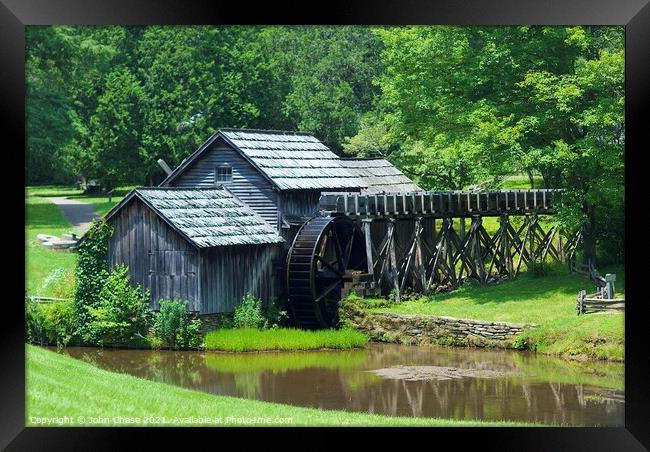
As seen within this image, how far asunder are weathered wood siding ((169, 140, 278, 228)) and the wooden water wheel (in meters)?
0.95

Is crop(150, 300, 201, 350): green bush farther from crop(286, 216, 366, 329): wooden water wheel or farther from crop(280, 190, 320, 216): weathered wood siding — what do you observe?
crop(280, 190, 320, 216): weathered wood siding

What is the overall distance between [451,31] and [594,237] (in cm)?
664

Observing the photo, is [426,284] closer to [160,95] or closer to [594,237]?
[594,237]

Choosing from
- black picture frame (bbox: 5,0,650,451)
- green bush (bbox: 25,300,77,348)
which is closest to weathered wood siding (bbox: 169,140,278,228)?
green bush (bbox: 25,300,77,348)

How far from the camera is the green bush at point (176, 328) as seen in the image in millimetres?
30047

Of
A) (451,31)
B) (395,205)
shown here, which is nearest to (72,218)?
(395,205)

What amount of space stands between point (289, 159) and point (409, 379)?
9058 mm

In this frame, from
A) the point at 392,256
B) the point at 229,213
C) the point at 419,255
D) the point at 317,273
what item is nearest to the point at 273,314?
the point at 317,273

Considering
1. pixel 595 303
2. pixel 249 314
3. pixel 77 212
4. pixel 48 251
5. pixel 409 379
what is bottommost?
pixel 409 379

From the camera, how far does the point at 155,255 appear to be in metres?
30.7

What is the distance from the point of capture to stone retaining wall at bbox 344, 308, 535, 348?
29.4 m

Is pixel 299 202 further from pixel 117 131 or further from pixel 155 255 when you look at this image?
pixel 117 131

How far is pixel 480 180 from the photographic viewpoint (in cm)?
3372
